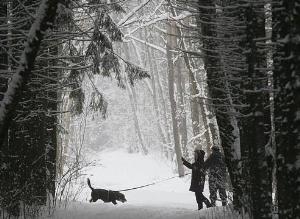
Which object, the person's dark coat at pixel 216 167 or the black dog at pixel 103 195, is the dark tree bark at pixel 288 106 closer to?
the person's dark coat at pixel 216 167

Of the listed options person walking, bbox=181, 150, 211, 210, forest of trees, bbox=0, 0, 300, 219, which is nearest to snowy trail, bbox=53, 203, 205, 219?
forest of trees, bbox=0, 0, 300, 219

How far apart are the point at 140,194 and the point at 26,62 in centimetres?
1701

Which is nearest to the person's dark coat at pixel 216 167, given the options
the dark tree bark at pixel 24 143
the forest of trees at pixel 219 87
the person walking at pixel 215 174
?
the person walking at pixel 215 174

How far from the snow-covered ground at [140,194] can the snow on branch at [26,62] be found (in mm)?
4145

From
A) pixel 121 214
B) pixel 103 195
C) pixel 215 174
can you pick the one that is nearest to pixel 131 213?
pixel 121 214

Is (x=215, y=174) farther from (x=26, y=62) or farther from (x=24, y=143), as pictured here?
(x=26, y=62)

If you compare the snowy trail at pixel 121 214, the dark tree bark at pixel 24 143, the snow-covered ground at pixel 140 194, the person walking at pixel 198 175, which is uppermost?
the dark tree bark at pixel 24 143

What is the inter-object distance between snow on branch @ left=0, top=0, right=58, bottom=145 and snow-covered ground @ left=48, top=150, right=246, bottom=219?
414 cm

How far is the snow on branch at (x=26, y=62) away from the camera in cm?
489

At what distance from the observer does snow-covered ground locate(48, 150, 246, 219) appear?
8.90 m

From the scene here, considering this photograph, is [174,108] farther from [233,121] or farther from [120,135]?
[120,135]

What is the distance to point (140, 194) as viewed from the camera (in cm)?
2134

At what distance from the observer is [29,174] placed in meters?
8.59

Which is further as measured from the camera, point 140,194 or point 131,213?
point 140,194
